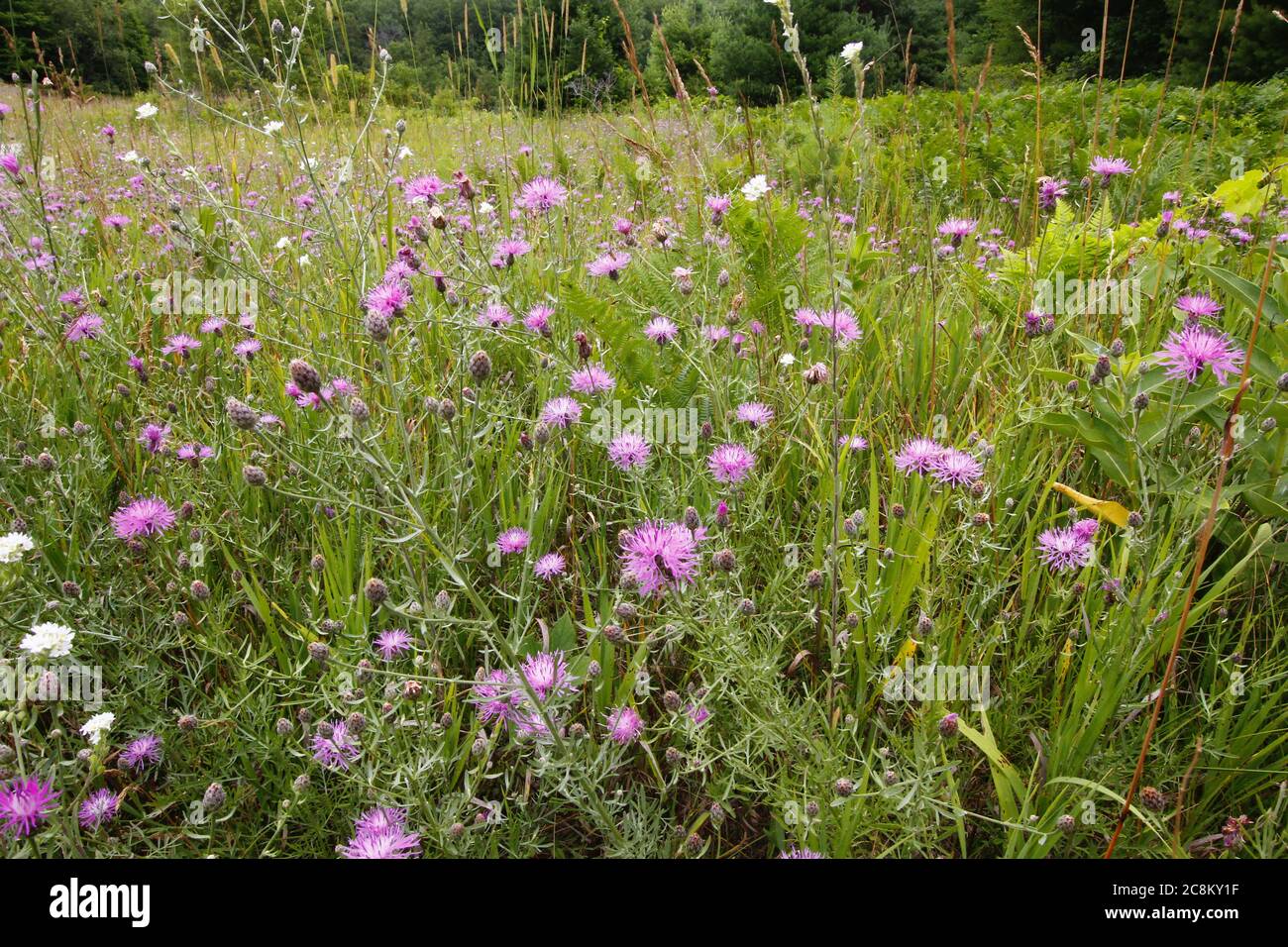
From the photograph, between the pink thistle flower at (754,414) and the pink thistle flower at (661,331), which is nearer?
the pink thistle flower at (754,414)

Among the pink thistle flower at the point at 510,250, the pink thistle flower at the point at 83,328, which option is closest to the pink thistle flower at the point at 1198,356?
the pink thistle flower at the point at 510,250

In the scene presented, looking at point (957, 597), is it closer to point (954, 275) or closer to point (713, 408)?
point (713, 408)

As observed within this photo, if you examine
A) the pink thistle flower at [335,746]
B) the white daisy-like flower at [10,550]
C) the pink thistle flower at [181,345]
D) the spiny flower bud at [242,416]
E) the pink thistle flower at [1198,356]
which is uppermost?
the pink thistle flower at [1198,356]

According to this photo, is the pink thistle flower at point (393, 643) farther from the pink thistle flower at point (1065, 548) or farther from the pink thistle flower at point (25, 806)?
the pink thistle flower at point (1065, 548)

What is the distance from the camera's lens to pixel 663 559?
1.07m

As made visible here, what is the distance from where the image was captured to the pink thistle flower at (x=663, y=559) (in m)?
1.07

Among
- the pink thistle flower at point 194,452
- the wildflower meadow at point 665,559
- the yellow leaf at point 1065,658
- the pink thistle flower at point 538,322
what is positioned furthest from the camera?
the pink thistle flower at point 538,322

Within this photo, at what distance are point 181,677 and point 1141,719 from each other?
1613 mm

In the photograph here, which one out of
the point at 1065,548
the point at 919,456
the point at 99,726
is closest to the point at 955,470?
the point at 919,456

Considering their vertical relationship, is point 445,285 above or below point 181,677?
above

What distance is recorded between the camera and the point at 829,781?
1.03m

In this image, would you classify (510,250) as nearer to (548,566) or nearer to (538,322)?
(538,322)

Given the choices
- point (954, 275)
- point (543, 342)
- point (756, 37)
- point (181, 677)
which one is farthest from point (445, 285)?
point (756, 37)

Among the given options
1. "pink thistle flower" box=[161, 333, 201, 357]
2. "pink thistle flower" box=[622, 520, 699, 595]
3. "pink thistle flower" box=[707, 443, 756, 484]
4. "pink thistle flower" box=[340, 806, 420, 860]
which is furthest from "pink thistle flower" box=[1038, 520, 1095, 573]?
"pink thistle flower" box=[161, 333, 201, 357]
